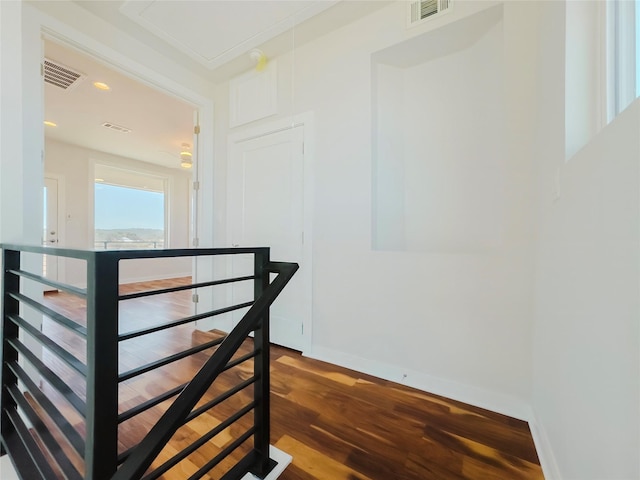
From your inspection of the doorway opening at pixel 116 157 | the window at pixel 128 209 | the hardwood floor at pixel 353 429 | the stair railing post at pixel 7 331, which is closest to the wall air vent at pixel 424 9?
the doorway opening at pixel 116 157

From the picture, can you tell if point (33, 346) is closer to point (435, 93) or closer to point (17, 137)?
point (17, 137)

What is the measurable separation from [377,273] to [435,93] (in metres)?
1.45

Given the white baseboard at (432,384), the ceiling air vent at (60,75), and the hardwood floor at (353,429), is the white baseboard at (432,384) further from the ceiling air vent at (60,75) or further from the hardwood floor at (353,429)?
the ceiling air vent at (60,75)

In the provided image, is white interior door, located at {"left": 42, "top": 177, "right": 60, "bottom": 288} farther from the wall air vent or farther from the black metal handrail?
the wall air vent

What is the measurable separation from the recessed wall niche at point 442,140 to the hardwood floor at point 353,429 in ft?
3.37

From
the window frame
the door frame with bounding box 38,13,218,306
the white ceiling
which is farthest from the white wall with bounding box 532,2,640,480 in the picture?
the window frame

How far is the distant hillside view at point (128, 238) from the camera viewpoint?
17.6 ft

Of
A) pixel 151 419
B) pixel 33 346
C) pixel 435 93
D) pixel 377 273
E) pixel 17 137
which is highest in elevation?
pixel 435 93

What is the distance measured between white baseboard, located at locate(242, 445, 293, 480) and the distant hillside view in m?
5.87

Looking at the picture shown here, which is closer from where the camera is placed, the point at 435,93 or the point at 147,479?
the point at 147,479

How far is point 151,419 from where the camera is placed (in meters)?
1.47

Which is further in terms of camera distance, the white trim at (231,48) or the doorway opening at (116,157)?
the doorway opening at (116,157)

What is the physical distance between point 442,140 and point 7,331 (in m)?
2.69

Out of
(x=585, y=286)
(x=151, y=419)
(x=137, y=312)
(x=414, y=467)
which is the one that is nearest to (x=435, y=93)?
(x=585, y=286)
